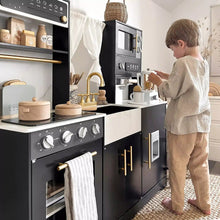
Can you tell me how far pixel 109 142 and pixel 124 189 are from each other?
0.47 meters

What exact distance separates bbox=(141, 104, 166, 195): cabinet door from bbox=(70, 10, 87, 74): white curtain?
2.58 feet

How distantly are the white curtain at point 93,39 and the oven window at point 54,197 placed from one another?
4.06 feet

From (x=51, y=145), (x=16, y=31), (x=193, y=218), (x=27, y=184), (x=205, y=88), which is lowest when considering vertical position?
(x=193, y=218)

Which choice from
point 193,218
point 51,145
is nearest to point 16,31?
Answer: point 51,145

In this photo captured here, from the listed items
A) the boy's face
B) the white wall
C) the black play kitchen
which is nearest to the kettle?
the black play kitchen

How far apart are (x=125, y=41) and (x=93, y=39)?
0.58 meters

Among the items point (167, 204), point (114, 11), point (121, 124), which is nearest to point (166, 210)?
point (167, 204)

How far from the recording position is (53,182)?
1.56m

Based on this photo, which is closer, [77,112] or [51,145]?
[51,145]

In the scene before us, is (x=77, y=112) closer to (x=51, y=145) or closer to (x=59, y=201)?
(x=51, y=145)

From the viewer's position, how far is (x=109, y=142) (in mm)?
1882

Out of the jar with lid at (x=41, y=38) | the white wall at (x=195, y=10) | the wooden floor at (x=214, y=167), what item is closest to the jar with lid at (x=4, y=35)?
the jar with lid at (x=41, y=38)

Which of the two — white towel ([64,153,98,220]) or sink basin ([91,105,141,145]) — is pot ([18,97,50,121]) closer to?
white towel ([64,153,98,220])

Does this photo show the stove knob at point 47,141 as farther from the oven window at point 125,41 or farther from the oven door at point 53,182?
the oven window at point 125,41
